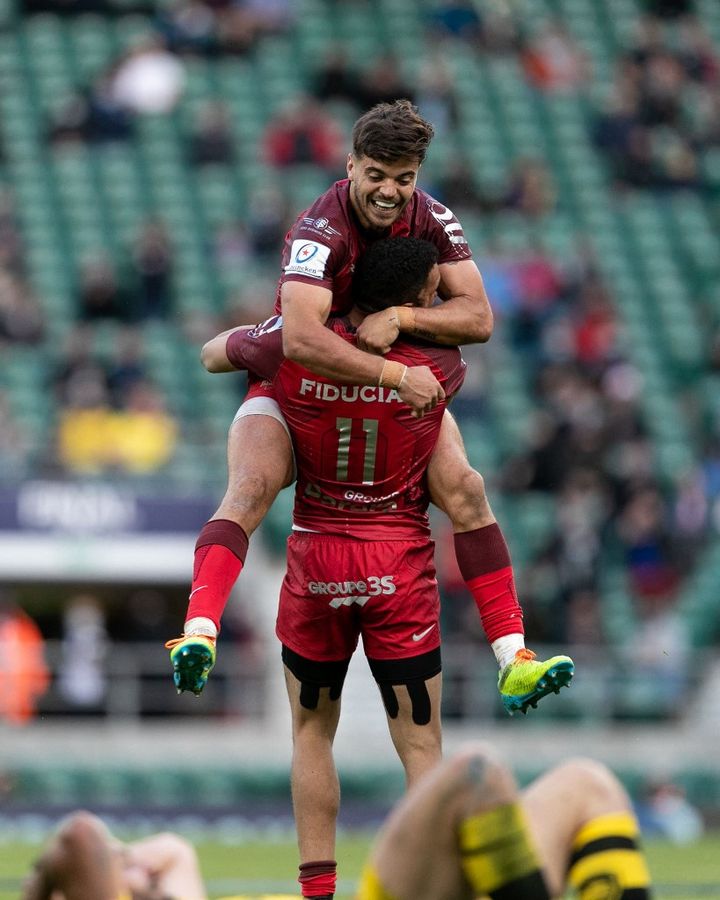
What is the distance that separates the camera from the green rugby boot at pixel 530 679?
6.21 metres

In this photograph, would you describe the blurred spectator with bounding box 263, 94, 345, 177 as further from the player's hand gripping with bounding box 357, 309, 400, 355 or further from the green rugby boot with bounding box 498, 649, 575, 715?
the green rugby boot with bounding box 498, 649, 575, 715

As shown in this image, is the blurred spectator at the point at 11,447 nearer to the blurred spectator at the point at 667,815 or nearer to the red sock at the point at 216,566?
the blurred spectator at the point at 667,815

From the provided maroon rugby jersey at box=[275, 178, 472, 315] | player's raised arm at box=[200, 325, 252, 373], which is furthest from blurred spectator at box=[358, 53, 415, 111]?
maroon rugby jersey at box=[275, 178, 472, 315]

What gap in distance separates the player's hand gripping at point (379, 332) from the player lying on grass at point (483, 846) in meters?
2.10

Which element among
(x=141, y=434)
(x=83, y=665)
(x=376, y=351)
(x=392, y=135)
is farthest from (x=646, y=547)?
(x=392, y=135)

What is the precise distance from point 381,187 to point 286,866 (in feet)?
22.2

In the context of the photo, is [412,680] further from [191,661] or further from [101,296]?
[101,296]

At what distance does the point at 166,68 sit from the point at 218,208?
1864 mm

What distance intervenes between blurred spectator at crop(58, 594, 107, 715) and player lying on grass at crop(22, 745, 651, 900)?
34.3 ft

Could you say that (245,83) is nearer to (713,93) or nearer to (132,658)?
(713,93)

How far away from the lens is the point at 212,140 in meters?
19.9

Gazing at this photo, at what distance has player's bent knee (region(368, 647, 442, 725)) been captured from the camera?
689 cm

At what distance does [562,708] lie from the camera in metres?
15.9

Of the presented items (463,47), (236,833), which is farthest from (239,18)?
(236,833)
